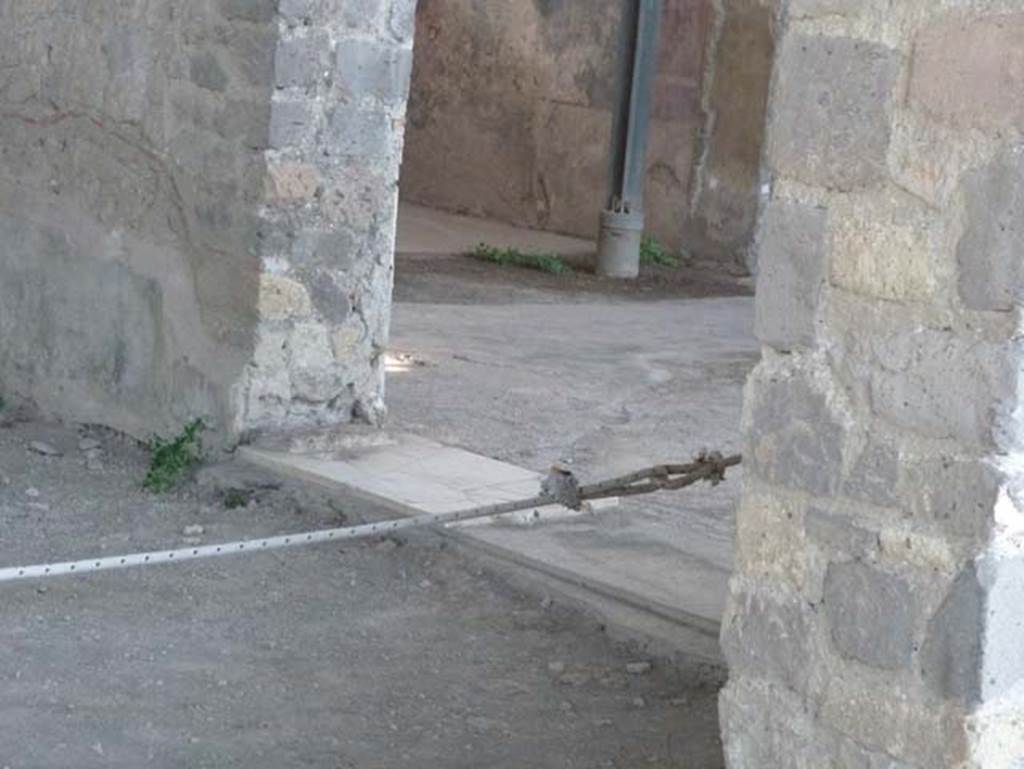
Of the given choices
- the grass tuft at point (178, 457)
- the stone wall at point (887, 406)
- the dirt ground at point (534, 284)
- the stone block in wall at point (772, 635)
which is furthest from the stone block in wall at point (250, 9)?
the dirt ground at point (534, 284)

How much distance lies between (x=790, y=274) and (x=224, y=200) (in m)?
3.12

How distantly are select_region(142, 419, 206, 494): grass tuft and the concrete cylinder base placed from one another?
5.16 m

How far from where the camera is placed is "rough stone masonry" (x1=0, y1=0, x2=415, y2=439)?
233 inches

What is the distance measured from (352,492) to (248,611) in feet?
2.36

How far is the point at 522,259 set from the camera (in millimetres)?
11406

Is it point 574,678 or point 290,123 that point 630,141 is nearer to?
point 290,123

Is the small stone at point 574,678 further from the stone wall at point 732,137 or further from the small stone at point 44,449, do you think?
the stone wall at point 732,137

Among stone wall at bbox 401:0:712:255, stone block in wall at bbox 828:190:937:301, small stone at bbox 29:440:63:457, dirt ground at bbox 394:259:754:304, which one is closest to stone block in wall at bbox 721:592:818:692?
stone block in wall at bbox 828:190:937:301

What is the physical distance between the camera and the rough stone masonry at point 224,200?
5.91 metres

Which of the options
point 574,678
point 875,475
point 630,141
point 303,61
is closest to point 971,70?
point 875,475

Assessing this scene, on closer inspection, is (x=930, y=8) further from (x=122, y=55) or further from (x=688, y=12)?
(x=688, y=12)

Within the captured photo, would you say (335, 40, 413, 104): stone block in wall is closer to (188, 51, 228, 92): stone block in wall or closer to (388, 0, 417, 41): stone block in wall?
(388, 0, 417, 41): stone block in wall

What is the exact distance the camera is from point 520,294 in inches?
402

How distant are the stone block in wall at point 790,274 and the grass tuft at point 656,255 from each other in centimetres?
852
